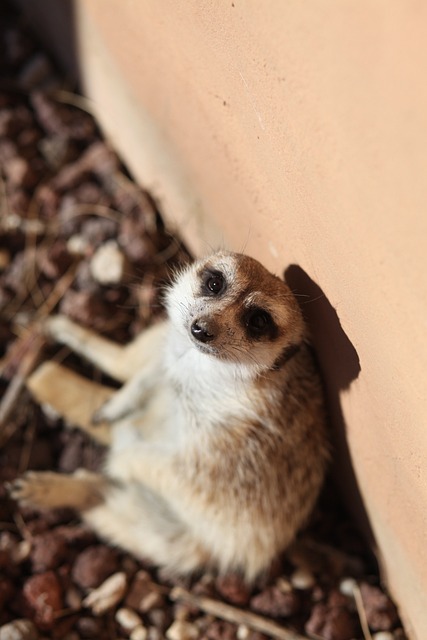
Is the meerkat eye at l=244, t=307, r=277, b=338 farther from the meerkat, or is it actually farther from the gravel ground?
the gravel ground

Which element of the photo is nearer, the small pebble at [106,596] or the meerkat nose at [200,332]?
the meerkat nose at [200,332]

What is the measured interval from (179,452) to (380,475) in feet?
1.78

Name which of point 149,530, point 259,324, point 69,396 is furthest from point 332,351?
point 69,396

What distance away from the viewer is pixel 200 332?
145cm

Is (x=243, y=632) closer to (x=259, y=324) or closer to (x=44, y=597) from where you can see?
(x=44, y=597)

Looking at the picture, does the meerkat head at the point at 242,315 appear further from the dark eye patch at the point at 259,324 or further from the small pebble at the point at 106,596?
the small pebble at the point at 106,596

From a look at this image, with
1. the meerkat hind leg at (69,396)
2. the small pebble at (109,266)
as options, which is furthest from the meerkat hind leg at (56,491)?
the small pebble at (109,266)

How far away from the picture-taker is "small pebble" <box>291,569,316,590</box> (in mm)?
1996

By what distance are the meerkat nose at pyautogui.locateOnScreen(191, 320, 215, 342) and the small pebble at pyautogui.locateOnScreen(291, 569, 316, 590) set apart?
37.3 inches

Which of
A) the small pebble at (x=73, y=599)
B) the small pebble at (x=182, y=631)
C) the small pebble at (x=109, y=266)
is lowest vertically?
the small pebble at (x=73, y=599)

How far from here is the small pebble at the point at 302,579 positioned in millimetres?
1996

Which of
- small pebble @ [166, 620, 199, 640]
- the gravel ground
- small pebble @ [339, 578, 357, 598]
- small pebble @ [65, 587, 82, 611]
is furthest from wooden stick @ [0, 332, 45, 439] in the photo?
small pebble @ [339, 578, 357, 598]

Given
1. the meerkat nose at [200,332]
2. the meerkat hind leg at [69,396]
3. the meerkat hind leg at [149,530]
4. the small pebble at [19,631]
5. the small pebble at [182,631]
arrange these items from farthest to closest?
the meerkat hind leg at [69,396], the meerkat hind leg at [149,530], the small pebble at [182,631], the small pebble at [19,631], the meerkat nose at [200,332]

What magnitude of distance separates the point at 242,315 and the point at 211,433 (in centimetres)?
40
